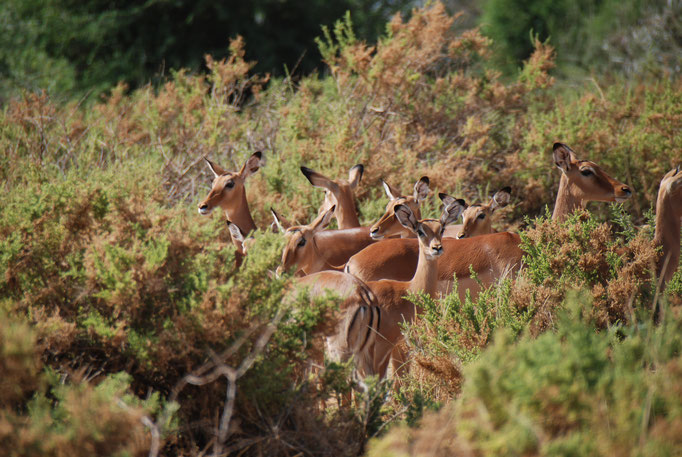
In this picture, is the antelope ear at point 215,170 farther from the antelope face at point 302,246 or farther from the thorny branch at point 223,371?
the thorny branch at point 223,371

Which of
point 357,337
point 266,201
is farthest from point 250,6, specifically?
point 357,337

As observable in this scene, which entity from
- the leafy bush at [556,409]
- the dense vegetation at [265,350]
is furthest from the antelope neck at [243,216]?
the leafy bush at [556,409]

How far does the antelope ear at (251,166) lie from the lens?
24.7ft

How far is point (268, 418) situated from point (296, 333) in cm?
46

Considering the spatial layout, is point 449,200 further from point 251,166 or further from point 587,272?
point 251,166

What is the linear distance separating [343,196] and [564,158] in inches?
84.7

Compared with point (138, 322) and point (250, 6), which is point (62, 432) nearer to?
point (138, 322)

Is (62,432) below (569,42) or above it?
above

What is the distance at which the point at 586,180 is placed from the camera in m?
6.84

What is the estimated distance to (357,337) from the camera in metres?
4.42

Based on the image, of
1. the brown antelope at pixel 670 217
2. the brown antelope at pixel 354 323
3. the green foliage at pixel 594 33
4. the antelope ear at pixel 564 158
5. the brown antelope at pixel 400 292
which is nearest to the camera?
the brown antelope at pixel 354 323

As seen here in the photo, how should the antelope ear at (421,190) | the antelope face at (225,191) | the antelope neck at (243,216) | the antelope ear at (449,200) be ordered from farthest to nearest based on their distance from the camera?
the antelope neck at (243,216) → the antelope face at (225,191) → the antelope ear at (421,190) → the antelope ear at (449,200)

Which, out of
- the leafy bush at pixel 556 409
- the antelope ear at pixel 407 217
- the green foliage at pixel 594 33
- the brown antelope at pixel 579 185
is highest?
the leafy bush at pixel 556 409

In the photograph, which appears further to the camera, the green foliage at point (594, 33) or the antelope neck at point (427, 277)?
the green foliage at point (594, 33)
